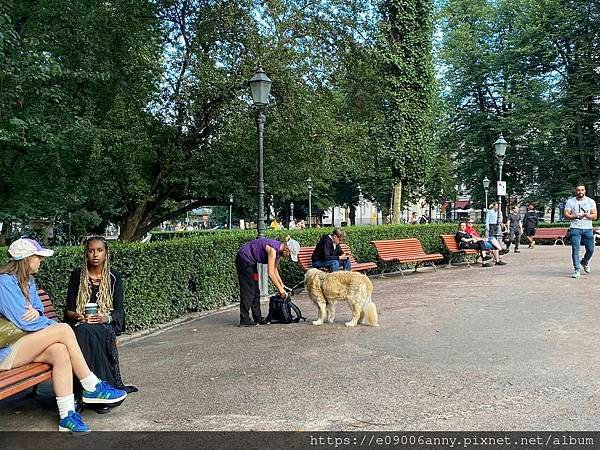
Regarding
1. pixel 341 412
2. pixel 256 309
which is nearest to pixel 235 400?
pixel 341 412

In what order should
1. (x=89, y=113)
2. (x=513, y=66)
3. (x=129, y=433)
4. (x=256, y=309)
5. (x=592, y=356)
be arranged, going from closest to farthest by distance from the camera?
(x=129, y=433) < (x=592, y=356) < (x=256, y=309) < (x=89, y=113) < (x=513, y=66)

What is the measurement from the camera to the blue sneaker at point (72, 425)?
443 centimetres

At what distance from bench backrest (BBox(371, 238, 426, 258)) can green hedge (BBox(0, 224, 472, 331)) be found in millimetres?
3277

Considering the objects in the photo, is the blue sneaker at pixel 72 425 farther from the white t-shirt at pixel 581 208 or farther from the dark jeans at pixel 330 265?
the white t-shirt at pixel 581 208

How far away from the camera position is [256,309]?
880cm

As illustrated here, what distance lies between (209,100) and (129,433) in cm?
1231

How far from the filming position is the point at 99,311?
17.4 ft

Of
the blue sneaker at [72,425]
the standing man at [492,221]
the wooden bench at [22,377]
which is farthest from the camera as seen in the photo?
the standing man at [492,221]

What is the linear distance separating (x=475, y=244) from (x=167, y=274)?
1118cm

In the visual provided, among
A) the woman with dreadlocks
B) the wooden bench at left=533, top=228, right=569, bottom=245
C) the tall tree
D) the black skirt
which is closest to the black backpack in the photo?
the woman with dreadlocks

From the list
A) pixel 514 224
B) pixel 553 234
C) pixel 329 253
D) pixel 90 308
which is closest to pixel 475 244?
pixel 514 224

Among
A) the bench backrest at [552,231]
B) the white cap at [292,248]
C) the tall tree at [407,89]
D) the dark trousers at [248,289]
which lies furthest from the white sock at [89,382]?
the bench backrest at [552,231]

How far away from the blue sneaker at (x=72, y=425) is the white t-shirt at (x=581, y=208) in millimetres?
11589

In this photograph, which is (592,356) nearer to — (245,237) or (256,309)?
(256,309)
